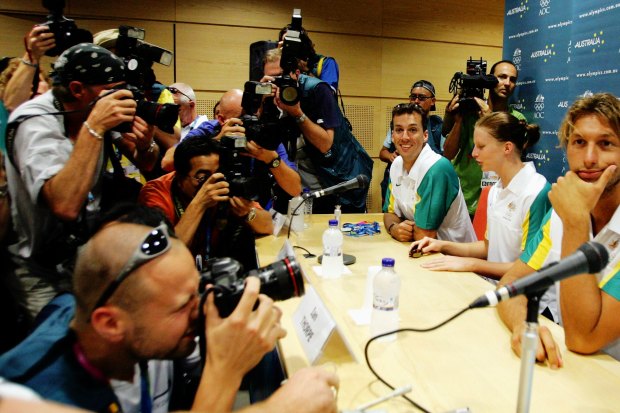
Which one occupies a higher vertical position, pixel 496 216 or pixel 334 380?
pixel 496 216

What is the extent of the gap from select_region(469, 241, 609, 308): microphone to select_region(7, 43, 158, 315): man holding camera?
129 centimetres

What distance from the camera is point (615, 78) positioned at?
91.4 inches

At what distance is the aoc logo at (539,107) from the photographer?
2952mm

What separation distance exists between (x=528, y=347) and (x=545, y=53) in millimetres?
2769

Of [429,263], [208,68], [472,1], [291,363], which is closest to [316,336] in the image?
[291,363]

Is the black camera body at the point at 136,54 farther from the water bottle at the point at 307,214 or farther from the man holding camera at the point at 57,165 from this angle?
the water bottle at the point at 307,214

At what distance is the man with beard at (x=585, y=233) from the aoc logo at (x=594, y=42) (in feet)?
4.24

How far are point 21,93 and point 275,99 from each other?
120 centimetres

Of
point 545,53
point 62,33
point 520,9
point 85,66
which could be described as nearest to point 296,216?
point 85,66

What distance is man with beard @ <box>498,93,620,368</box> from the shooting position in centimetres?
113

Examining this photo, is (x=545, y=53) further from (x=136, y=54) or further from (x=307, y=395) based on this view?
(x=307, y=395)

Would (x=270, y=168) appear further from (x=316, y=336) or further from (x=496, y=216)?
(x=316, y=336)

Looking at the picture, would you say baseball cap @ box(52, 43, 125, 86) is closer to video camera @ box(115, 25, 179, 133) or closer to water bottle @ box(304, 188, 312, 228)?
video camera @ box(115, 25, 179, 133)

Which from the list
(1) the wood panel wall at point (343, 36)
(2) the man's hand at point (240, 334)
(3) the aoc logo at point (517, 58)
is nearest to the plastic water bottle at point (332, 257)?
(2) the man's hand at point (240, 334)
